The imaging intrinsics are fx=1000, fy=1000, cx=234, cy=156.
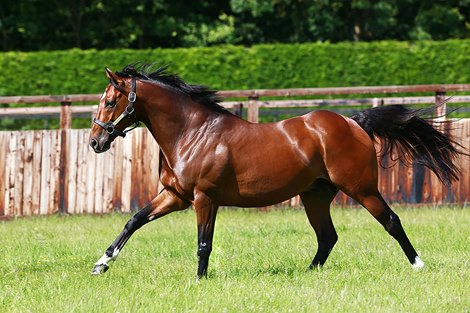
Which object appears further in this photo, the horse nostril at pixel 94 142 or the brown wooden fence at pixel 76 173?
the brown wooden fence at pixel 76 173

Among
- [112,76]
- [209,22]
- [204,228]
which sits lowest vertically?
[204,228]

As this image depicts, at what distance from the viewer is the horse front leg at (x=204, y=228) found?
8.66m

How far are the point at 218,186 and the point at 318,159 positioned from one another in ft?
3.24

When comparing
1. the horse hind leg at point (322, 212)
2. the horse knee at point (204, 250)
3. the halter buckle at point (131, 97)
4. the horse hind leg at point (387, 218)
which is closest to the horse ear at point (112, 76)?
the halter buckle at point (131, 97)

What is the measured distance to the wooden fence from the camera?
14289mm

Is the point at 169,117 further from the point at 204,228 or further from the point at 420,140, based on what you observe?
the point at 420,140

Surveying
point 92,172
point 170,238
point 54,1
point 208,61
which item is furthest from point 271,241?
point 54,1

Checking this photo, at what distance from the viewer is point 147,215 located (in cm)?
905

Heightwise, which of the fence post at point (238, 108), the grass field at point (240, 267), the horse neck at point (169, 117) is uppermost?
the horse neck at point (169, 117)

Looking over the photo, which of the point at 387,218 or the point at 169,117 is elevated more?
the point at 169,117

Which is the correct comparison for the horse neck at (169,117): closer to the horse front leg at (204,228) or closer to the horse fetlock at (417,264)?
the horse front leg at (204,228)

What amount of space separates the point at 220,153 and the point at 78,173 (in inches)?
240

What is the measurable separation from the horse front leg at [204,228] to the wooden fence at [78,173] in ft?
19.5

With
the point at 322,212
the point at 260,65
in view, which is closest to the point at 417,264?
the point at 322,212
